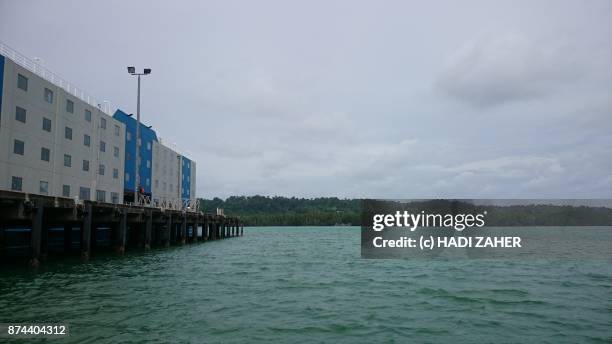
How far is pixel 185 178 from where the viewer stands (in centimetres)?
8075

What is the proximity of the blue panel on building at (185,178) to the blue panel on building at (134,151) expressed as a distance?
518 inches

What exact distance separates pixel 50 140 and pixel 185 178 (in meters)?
41.7

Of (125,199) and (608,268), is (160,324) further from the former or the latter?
(125,199)

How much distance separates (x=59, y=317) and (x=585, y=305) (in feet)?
60.5

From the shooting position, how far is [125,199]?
5706cm

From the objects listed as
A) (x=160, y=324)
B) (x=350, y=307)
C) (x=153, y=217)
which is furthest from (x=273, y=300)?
(x=153, y=217)

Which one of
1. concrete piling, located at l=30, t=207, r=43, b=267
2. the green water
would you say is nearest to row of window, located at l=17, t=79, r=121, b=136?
concrete piling, located at l=30, t=207, r=43, b=267

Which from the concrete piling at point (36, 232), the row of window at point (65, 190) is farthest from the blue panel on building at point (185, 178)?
the concrete piling at point (36, 232)

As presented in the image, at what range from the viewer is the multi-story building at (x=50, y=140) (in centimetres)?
3428

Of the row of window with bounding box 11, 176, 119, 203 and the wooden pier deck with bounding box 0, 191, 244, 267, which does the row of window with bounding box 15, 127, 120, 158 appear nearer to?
the row of window with bounding box 11, 176, 119, 203

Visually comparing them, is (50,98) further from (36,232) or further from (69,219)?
(36,232)

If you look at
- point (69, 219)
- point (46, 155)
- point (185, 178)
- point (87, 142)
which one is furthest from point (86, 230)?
point (185, 178)

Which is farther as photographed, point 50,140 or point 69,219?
point 50,140

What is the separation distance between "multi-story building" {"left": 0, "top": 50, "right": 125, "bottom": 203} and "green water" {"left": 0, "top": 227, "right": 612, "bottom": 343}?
12.7 meters
